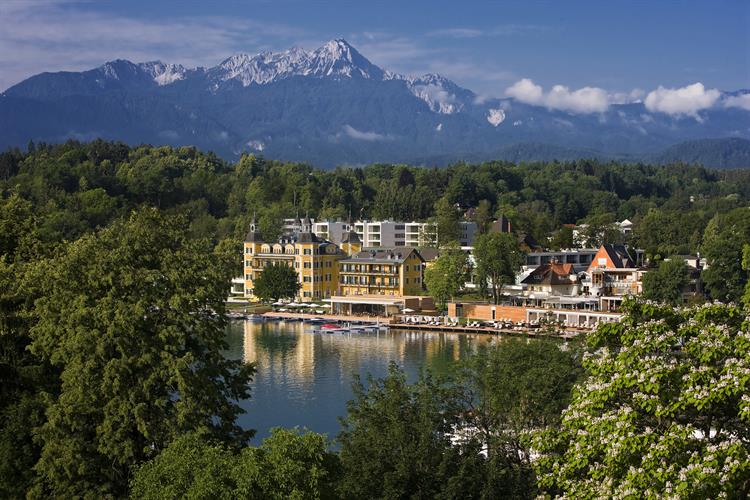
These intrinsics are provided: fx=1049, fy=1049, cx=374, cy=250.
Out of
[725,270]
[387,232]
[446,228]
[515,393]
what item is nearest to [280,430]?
[515,393]

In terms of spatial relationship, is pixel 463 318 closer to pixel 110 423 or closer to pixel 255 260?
pixel 255 260

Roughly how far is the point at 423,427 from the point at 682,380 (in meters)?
3.74

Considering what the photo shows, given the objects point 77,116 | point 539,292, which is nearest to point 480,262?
point 539,292

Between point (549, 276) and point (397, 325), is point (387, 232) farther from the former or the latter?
point (397, 325)

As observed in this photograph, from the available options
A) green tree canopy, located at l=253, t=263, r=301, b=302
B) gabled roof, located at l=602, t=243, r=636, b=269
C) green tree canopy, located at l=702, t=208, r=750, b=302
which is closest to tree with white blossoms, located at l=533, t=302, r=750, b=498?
green tree canopy, located at l=702, t=208, r=750, b=302

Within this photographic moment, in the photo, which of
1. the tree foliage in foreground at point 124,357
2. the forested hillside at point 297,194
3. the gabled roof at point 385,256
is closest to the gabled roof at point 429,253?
the gabled roof at point 385,256

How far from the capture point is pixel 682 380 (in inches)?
171

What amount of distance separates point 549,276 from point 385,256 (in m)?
5.15

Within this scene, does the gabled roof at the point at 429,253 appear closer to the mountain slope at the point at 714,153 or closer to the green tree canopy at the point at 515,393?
the green tree canopy at the point at 515,393

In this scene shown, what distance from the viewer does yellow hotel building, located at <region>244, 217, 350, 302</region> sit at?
1254 inches

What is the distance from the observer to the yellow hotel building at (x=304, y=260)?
104 ft

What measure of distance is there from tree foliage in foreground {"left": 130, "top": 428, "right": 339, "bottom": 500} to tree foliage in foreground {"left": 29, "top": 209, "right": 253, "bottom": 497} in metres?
0.81

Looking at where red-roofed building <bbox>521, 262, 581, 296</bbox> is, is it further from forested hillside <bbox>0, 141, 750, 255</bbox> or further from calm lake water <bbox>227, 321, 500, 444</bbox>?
forested hillside <bbox>0, 141, 750, 255</bbox>

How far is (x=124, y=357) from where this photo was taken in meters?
7.39
